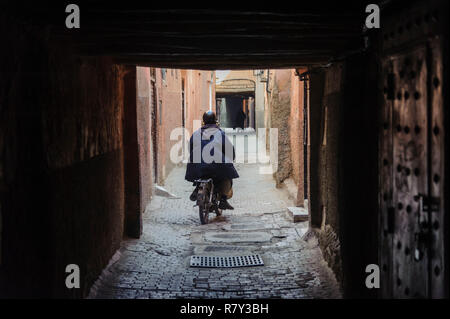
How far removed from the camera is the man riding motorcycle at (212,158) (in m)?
8.59

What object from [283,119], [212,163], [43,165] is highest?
[283,119]

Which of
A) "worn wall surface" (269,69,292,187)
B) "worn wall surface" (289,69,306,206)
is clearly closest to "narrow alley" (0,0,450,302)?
"worn wall surface" (289,69,306,206)

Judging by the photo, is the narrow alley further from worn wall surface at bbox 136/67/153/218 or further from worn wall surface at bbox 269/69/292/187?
worn wall surface at bbox 269/69/292/187

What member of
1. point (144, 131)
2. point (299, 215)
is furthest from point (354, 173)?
point (144, 131)

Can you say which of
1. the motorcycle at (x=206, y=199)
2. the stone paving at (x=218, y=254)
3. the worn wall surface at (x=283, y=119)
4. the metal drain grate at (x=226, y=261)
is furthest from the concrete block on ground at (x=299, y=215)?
Result: the worn wall surface at (x=283, y=119)

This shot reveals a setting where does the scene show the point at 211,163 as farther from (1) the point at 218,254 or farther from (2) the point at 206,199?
A: (1) the point at 218,254

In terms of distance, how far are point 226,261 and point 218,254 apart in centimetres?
37

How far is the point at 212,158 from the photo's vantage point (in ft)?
28.5

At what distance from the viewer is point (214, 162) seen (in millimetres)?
8688

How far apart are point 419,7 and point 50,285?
111 inches

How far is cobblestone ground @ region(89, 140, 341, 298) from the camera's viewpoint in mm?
5207

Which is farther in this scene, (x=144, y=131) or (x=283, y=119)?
(x=283, y=119)

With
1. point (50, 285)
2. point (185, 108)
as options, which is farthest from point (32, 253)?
point (185, 108)
